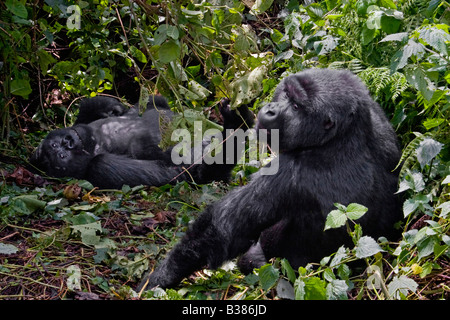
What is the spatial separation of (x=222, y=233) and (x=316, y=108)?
960mm

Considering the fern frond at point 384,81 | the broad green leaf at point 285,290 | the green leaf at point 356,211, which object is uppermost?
the fern frond at point 384,81

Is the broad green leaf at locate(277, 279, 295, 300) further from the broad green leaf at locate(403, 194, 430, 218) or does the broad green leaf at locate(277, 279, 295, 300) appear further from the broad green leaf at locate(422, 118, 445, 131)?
the broad green leaf at locate(422, 118, 445, 131)

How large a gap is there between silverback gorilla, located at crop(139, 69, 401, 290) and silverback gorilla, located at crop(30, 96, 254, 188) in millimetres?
1305

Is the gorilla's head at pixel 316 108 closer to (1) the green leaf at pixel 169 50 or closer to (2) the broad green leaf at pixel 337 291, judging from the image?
(1) the green leaf at pixel 169 50

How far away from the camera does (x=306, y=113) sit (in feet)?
11.7

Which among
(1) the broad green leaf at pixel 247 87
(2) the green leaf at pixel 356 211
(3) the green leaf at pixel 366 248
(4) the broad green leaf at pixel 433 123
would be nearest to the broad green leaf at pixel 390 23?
(4) the broad green leaf at pixel 433 123

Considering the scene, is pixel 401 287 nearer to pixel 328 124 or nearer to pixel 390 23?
pixel 328 124

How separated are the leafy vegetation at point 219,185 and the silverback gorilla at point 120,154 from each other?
0.16 meters

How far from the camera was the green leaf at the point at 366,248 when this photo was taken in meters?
2.78

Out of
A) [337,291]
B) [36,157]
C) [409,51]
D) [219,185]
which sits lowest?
[219,185]

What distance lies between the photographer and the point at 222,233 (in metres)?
3.60

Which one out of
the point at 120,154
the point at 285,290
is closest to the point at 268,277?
the point at 285,290

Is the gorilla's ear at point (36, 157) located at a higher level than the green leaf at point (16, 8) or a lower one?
lower

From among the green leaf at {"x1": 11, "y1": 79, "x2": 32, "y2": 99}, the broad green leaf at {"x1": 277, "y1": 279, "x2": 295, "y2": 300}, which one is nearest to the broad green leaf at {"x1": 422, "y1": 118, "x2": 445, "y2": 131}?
the broad green leaf at {"x1": 277, "y1": 279, "x2": 295, "y2": 300}
